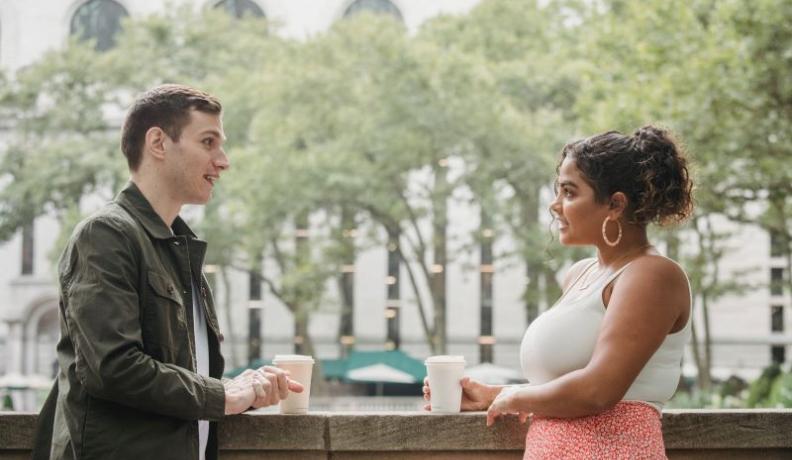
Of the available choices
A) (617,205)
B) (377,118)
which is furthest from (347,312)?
(617,205)

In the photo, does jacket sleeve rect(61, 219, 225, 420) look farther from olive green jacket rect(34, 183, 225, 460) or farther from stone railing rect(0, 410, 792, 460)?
stone railing rect(0, 410, 792, 460)

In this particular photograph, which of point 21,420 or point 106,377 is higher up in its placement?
point 106,377

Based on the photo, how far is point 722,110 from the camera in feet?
50.6

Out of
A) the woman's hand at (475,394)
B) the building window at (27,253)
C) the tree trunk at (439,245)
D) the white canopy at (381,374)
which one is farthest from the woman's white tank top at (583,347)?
the building window at (27,253)

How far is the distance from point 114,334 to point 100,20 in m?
38.3

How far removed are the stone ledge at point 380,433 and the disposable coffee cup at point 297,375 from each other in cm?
3

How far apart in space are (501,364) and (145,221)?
120ft

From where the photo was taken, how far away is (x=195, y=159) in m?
3.19

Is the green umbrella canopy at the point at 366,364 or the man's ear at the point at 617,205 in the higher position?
the man's ear at the point at 617,205

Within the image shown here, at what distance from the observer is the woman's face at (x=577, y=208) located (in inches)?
121

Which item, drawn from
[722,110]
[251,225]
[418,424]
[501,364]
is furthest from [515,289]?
[418,424]

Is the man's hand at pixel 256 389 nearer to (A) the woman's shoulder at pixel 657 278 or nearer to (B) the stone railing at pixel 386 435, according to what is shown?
(B) the stone railing at pixel 386 435

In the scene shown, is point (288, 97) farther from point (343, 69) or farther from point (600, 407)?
point (600, 407)

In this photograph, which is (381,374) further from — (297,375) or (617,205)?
(617,205)
